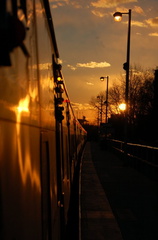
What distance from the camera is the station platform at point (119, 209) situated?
25.5 ft

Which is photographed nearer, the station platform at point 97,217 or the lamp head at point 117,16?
the station platform at point 97,217

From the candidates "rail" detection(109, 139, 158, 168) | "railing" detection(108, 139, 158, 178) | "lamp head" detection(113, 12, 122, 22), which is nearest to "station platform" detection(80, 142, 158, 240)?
"railing" detection(108, 139, 158, 178)

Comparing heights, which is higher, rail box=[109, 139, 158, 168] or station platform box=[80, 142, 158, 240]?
rail box=[109, 139, 158, 168]

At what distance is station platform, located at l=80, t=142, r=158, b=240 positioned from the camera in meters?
7.79

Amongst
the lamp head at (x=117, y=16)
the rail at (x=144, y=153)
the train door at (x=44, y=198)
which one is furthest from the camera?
the lamp head at (x=117, y=16)

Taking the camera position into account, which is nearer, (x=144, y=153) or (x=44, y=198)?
(x=44, y=198)

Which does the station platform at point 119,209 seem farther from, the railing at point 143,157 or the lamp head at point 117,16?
the lamp head at point 117,16

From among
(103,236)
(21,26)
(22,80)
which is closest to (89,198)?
(103,236)

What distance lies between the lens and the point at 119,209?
10289mm

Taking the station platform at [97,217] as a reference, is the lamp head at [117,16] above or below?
above

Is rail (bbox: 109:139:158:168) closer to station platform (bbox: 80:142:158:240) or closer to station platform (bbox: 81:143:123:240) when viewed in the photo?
station platform (bbox: 80:142:158:240)

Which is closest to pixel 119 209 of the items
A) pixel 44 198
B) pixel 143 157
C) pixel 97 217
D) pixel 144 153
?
pixel 97 217

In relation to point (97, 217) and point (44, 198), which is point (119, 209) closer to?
point (97, 217)

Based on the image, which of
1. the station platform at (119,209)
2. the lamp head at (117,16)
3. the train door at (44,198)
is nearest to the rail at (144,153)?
the station platform at (119,209)
